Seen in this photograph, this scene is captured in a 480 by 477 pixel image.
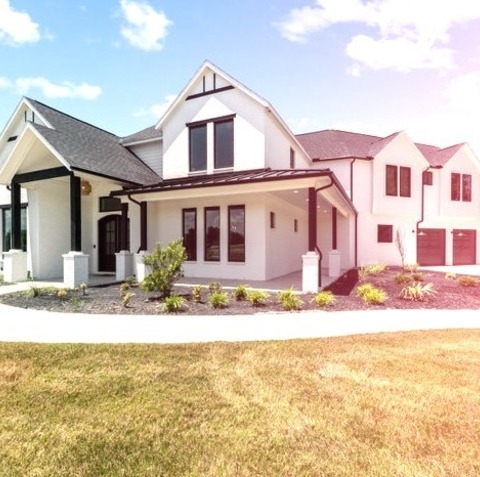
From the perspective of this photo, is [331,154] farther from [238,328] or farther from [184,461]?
[184,461]

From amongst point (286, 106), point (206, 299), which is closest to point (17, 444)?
point (206, 299)

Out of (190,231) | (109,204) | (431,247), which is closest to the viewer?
(190,231)

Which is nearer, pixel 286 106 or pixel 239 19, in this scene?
pixel 239 19

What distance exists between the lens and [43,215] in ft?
47.8

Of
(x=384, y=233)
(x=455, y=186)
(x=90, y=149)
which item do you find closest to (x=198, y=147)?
(x=90, y=149)

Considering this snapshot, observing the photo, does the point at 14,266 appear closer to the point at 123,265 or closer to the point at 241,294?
the point at 123,265

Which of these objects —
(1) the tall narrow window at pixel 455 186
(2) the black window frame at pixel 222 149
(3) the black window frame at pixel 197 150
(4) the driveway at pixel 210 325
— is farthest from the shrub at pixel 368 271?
(1) the tall narrow window at pixel 455 186

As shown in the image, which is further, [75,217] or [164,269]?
[75,217]

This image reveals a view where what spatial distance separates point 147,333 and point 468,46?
33.0ft

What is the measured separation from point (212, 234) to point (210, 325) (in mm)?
7549

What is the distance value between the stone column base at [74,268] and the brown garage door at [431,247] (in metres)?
20.2

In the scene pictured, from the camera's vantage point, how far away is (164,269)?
30.1 feet

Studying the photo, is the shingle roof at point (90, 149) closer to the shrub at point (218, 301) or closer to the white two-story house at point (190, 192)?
the white two-story house at point (190, 192)

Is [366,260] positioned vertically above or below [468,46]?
below
